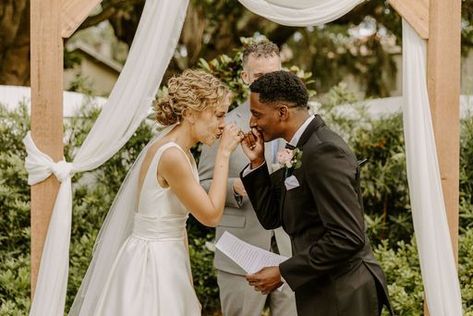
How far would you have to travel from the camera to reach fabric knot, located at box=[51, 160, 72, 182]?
4258mm

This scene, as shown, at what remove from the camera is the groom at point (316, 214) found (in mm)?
3176

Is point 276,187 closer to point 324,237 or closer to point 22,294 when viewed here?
point 324,237

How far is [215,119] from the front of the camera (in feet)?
13.2

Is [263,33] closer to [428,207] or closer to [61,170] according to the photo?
[428,207]

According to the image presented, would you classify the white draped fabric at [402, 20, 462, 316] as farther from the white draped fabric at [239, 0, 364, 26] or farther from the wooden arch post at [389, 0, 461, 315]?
the white draped fabric at [239, 0, 364, 26]

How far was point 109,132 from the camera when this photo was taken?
428 cm

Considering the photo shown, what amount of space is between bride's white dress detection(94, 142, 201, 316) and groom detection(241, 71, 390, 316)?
583 millimetres

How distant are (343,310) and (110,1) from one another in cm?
669

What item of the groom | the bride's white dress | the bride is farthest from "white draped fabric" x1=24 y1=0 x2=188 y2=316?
the groom

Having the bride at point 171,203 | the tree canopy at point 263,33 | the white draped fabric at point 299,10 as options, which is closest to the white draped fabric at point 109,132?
the bride at point 171,203

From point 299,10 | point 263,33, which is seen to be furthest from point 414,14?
point 263,33

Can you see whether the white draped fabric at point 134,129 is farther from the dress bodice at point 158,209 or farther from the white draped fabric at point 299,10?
the dress bodice at point 158,209

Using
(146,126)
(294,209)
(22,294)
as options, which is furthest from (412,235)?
(294,209)

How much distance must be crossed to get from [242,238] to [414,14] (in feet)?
5.01
